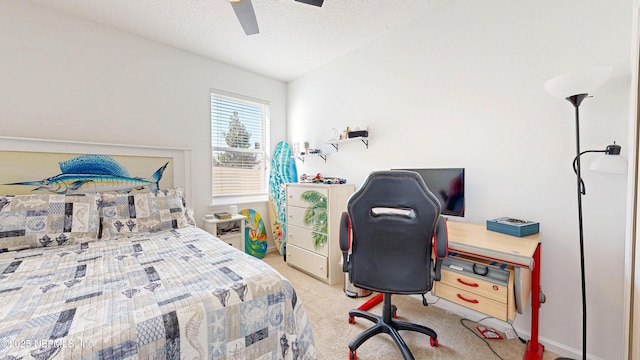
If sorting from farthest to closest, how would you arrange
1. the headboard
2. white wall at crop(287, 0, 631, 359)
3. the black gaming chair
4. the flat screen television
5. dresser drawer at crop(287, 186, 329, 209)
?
dresser drawer at crop(287, 186, 329, 209), the headboard, the flat screen television, white wall at crop(287, 0, 631, 359), the black gaming chair

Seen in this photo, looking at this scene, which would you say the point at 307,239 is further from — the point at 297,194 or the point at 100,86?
the point at 100,86

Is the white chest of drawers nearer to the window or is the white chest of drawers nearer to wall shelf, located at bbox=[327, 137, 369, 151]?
wall shelf, located at bbox=[327, 137, 369, 151]

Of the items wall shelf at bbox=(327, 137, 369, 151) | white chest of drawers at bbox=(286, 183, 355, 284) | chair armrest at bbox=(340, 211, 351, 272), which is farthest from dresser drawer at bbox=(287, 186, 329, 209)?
chair armrest at bbox=(340, 211, 351, 272)

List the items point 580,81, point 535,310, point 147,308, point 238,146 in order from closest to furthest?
point 147,308
point 580,81
point 535,310
point 238,146

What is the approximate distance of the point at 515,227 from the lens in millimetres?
1571

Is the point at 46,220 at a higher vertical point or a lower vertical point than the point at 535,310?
higher

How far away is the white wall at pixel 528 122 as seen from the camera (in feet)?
4.83

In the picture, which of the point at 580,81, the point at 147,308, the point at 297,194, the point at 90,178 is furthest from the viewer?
the point at 297,194

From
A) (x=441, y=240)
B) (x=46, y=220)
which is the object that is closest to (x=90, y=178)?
(x=46, y=220)

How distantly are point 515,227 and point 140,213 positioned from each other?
2.88m

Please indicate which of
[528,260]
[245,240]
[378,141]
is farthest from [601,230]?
[245,240]

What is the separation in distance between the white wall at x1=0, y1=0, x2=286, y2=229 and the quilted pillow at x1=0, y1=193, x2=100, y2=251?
0.73m

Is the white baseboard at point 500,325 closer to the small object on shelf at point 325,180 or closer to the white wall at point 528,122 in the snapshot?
the white wall at point 528,122

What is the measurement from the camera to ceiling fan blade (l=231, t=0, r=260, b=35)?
4.97ft
